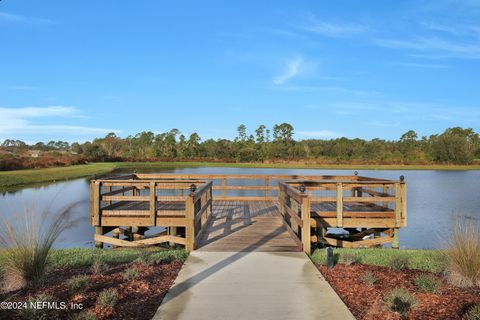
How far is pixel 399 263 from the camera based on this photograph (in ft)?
20.3

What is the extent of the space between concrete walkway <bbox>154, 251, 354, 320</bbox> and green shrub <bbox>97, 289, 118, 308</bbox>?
555 mm

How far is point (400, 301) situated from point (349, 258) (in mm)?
2067

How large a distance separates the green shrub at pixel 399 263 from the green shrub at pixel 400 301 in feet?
5.47

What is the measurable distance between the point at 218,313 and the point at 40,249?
Answer: 2.82 m

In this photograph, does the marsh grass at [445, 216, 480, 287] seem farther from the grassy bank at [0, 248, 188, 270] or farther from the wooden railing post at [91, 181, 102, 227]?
the wooden railing post at [91, 181, 102, 227]

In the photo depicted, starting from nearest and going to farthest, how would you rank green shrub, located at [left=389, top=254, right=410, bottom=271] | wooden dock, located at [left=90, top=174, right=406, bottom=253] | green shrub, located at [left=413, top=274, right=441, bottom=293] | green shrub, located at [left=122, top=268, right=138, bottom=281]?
green shrub, located at [left=413, top=274, right=441, bottom=293] → green shrub, located at [left=122, top=268, right=138, bottom=281] → green shrub, located at [left=389, top=254, right=410, bottom=271] → wooden dock, located at [left=90, top=174, right=406, bottom=253]

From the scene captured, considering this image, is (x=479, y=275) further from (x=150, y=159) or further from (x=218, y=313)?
(x=150, y=159)

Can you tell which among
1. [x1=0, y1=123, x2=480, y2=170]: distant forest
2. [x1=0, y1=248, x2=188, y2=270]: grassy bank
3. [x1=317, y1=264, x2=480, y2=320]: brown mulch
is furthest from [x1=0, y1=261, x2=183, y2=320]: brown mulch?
[x1=0, y1=123, x2=480, y2=170]: distant forest

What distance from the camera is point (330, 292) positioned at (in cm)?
489

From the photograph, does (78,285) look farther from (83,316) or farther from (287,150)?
(287,150)

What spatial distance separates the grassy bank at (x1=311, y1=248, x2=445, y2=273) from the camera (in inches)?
250

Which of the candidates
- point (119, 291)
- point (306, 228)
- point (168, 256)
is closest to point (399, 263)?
point (306, 228)

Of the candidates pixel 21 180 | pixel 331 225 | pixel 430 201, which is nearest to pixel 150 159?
pixel 21 180

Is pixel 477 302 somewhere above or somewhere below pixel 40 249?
below
